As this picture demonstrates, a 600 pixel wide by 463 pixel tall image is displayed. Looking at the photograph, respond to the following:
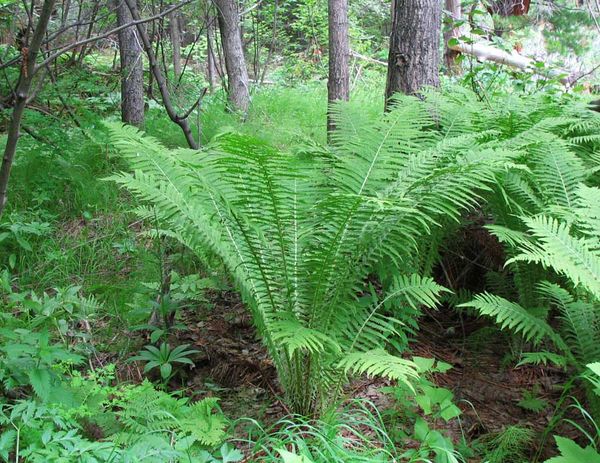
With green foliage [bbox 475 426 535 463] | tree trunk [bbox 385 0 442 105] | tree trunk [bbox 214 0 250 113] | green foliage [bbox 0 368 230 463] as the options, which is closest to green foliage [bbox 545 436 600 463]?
green foliage [bbox 475 426 535 463]

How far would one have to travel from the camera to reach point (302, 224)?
2264 millimetres

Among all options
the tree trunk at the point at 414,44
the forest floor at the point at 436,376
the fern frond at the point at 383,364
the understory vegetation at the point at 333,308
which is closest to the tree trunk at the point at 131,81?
the understory vegetation at the point at 333,308

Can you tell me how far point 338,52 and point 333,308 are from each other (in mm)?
4786

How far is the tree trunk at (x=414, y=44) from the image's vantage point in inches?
140

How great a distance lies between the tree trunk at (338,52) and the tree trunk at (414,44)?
2.62 metres

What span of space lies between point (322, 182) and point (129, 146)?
2.78 ft

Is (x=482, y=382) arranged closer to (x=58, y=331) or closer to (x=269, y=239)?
(x=269, y=239)

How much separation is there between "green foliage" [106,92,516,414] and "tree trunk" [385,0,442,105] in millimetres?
1385

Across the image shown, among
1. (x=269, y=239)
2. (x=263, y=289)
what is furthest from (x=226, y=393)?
(x=269, y=239)

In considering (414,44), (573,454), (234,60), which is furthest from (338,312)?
(234,60)

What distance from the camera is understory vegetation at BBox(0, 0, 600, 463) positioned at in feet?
6.39

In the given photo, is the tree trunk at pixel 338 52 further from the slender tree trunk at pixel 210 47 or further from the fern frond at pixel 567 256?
the fern frond at pixel 567 256

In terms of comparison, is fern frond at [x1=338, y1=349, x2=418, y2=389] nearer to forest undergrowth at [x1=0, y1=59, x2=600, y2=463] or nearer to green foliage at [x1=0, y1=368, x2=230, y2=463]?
forest undergrowth at [x1=0, y1=59, x2=600, y2=463]

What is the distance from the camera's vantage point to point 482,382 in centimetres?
252
